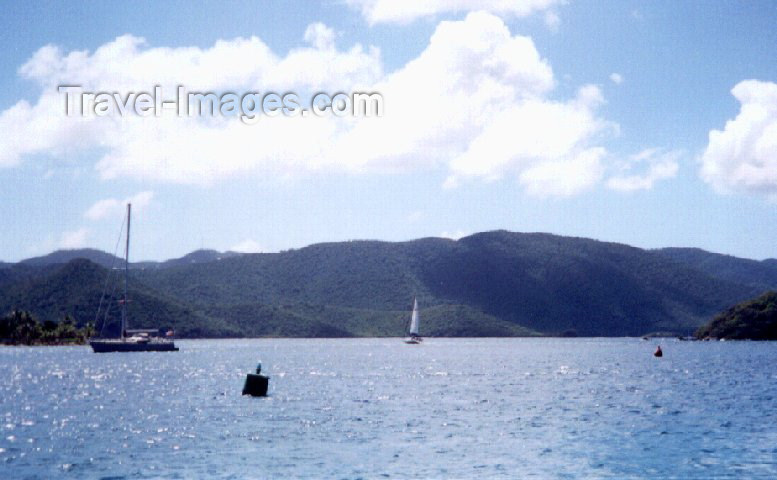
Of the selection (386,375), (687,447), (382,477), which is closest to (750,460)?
(687,447)

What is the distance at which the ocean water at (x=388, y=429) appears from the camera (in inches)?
1410

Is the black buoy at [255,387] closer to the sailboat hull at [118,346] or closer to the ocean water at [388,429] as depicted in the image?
the ocean water at [388,429]

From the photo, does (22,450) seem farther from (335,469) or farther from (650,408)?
(650,408)

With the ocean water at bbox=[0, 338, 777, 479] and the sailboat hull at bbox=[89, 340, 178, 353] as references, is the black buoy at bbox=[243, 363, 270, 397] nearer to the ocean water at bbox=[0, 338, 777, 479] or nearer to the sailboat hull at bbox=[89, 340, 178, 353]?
the ocean water at bbox=[0, 338, 777, 479]

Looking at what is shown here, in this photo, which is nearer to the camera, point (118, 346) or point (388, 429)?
point (388, 429)

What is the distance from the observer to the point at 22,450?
39156 mm

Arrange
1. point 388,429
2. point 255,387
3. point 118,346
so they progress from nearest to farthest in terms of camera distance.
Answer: point 388,429
point 255,387
point 118,346

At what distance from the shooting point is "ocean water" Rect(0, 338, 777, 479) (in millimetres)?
35812

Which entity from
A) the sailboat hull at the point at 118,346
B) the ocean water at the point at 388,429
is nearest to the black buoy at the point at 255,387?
the ocean water at the point at 388,429

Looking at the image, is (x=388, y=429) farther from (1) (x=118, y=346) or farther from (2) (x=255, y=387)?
(1) (x=118, y=346)

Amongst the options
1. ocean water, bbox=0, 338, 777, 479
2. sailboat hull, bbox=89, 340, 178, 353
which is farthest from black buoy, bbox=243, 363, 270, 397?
sailboat hull, bbox=89, 340, 178, 353

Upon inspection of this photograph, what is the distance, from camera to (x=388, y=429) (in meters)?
47.3

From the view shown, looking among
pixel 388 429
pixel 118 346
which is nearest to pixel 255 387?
pixel 388 429

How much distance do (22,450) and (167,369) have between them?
231 feet
